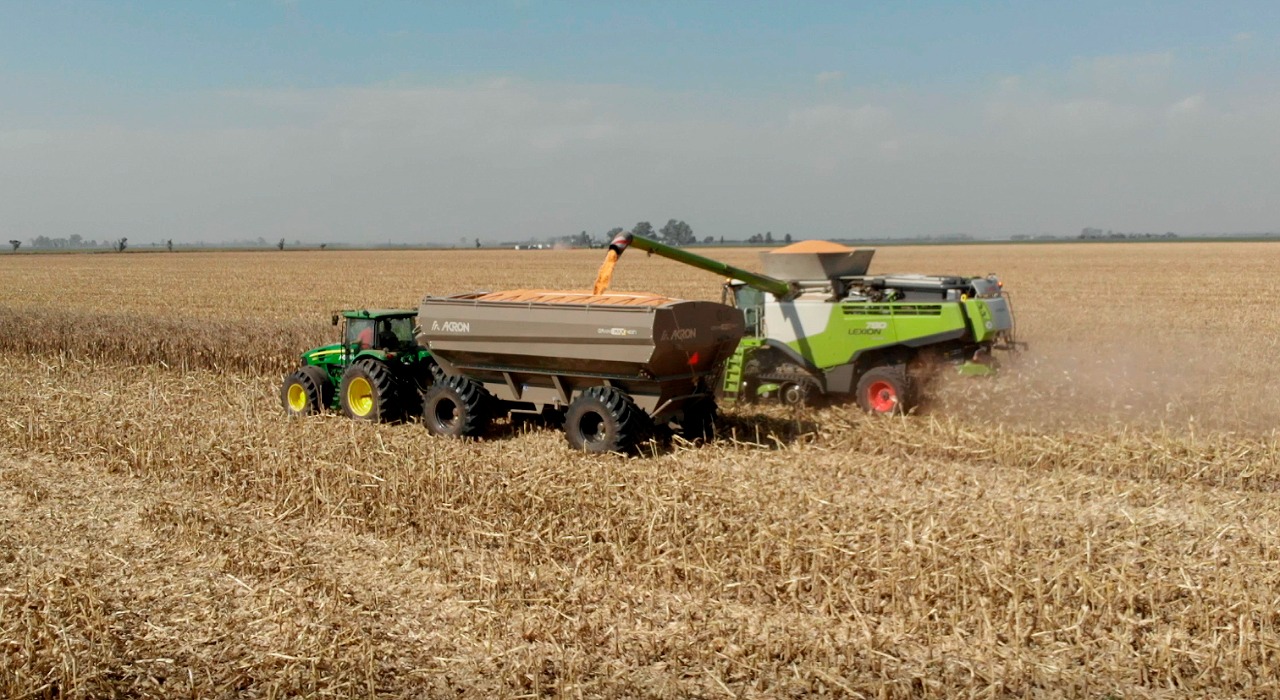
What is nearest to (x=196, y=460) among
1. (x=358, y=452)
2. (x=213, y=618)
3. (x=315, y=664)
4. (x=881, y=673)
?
(x=358, y=452)

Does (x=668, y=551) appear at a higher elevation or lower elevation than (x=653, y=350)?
lower

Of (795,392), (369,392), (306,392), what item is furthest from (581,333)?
(306,392)

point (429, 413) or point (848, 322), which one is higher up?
point (848, 322)

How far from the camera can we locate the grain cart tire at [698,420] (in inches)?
432

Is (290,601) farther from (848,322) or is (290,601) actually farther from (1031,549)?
(848,322)

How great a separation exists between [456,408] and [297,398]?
258 centimetres

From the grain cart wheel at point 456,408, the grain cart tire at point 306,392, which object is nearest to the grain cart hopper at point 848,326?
the grain cart wheel at point 456,408

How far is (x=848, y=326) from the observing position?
12.2 meters

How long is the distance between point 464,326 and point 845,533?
536 centimetres

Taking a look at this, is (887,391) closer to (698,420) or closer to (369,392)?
(698,420)

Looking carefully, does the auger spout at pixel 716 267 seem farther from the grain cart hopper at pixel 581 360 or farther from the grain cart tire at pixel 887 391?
the grain cart tire at pixel 887 391

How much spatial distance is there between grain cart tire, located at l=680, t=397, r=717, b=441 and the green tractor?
2.91 m

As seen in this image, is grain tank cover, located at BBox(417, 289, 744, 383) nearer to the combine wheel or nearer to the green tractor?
the green tractor

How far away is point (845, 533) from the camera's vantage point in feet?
22.9
